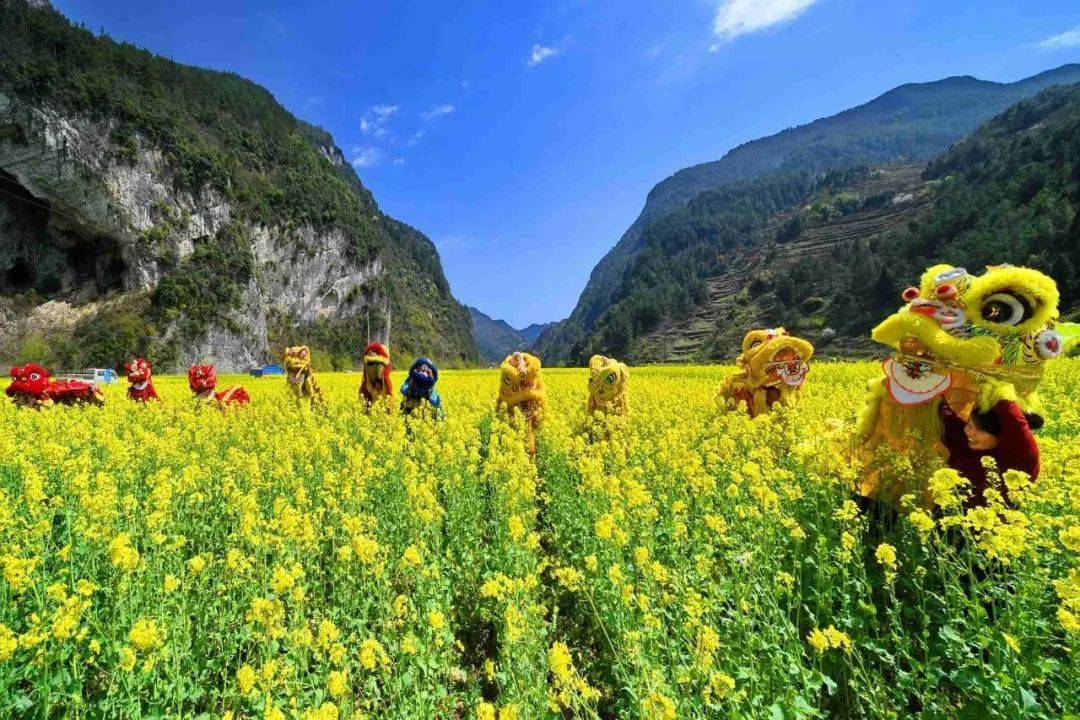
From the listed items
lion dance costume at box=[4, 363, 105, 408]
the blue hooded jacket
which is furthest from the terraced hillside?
lion dance costume at box=[4, 363, 105, 408]

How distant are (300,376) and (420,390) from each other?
354 cm

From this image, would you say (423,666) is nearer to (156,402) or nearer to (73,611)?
(73,611)

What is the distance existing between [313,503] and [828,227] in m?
124

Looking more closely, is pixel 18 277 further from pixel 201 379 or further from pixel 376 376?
pixel 376 376

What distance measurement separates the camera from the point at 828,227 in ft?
351

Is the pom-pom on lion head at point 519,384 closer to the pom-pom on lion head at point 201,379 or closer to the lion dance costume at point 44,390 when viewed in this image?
the pom-pom on lion head at point 201,379

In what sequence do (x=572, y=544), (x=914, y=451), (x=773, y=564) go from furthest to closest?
(x=572, y=544), (x=914, y=451), (x=773, y=564)

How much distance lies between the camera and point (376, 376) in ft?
33.2

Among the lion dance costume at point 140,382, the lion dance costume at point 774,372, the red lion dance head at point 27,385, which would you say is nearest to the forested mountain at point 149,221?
the red lion dance head at point 27,385

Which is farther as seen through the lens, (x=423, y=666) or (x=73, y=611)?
(x=423, y=666)

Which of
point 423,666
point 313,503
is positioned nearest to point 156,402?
point 313,503

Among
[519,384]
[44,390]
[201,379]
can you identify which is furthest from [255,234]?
[519,384]

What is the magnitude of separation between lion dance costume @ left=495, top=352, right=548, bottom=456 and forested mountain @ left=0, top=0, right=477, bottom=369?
203 feet

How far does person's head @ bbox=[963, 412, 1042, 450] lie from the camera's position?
143 inches
